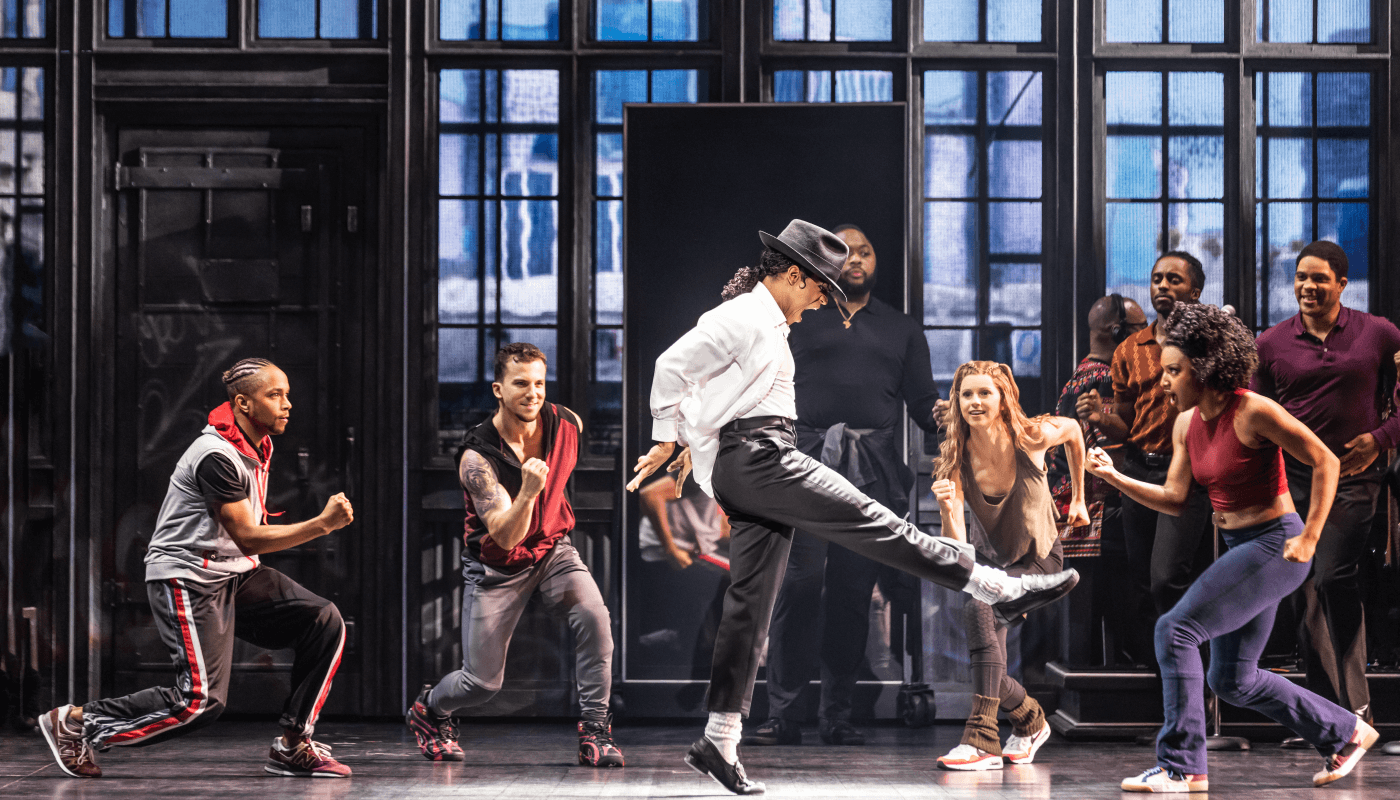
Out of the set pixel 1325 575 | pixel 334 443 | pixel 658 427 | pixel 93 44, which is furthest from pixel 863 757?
pixel 93 44

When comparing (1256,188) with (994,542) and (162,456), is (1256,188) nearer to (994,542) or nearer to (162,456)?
(994,542)

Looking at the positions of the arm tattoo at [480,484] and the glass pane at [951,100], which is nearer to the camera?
the arm tattoo at [480,484]

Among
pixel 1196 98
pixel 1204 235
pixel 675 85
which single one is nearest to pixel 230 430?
pixel 675 85

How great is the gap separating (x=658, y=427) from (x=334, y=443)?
2408 millimetres

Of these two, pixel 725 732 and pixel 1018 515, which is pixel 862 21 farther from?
pixel 725 732

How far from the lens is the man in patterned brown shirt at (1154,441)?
16.6ft

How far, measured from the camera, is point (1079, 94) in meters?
5.80

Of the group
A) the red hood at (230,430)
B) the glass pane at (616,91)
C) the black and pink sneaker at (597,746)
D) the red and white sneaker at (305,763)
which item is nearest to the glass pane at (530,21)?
the glass pane at (616,91)

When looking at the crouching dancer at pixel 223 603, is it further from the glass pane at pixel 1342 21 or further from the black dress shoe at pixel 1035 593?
the glass pane at pixel 1342 21

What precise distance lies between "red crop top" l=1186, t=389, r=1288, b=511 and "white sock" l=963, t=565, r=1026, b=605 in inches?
32.9

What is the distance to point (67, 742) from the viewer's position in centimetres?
432

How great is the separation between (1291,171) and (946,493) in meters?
2.73

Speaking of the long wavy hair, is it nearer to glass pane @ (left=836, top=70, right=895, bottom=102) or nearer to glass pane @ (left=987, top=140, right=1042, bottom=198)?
glass pane @ (left=987, top=140, right=1042, bottom=198)

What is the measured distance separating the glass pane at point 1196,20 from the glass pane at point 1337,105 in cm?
57
